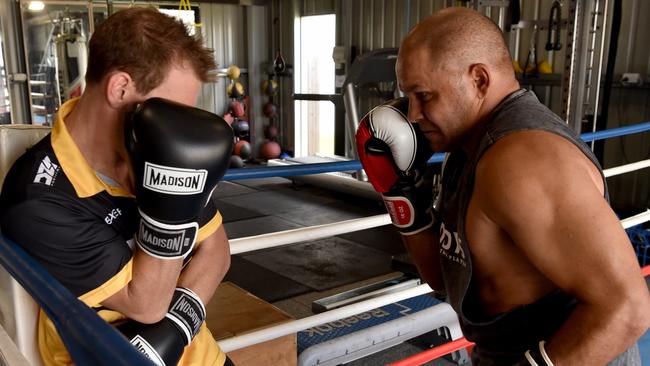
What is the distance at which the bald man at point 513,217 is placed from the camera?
939 mm

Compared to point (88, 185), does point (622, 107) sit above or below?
below

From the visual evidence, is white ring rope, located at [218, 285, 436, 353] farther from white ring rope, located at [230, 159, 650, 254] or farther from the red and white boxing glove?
the red and white boxing glove

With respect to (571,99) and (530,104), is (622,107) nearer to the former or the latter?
(571,99)

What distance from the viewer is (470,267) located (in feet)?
3.61

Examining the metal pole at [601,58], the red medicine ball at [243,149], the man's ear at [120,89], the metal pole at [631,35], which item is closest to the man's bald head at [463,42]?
the man's ear at [120,89]

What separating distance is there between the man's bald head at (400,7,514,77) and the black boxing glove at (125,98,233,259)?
0.44 metres

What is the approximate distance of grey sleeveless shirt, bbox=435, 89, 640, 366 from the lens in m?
1.06

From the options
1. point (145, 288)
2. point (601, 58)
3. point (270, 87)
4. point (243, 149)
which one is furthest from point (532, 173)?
point (270, 87)

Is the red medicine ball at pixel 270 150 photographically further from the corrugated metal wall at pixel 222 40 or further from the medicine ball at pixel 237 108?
the corrugated metal wall at pixel 222 40

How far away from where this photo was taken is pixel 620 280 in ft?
3.06

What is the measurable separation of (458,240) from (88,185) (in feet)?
2.37

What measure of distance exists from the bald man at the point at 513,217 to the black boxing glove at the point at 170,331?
0.55 m

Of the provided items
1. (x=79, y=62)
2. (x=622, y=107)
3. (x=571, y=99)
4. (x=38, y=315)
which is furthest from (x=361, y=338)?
(x=79, y=62)

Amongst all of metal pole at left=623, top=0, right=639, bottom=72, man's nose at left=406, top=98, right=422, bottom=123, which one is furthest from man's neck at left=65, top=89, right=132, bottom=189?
metal pole at left=623, top=0, right=639, bottom=72
